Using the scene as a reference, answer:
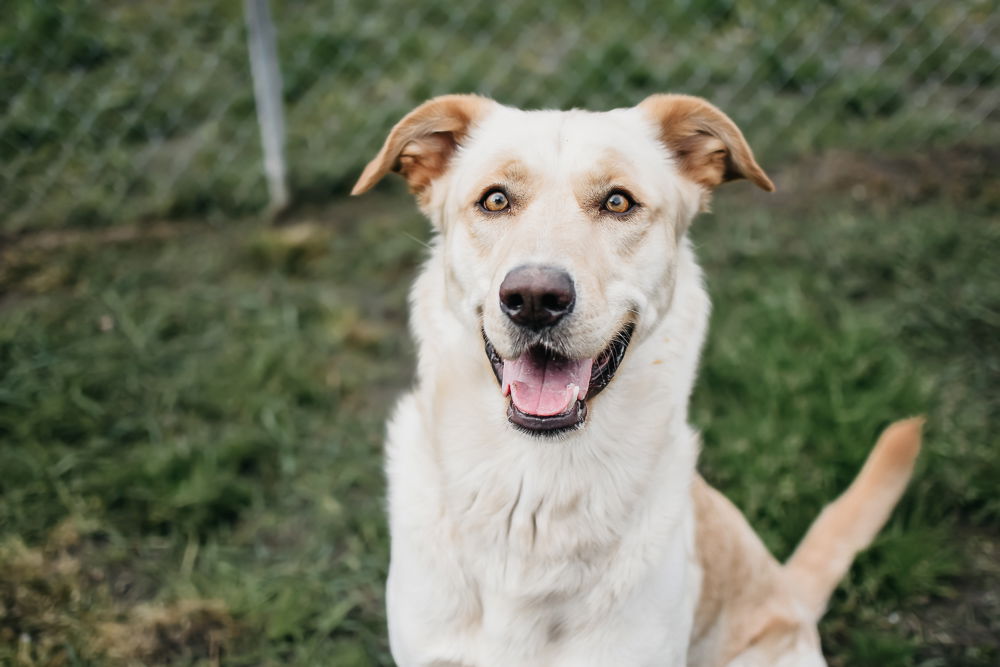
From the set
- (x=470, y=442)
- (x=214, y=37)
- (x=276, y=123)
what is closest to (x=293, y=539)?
(x=470, y=442)

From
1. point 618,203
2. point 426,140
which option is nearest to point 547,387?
point 618,203

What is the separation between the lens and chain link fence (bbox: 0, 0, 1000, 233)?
428cm

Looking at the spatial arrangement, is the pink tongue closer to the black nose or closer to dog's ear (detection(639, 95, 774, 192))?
the black nose

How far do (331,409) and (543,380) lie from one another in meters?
1.73

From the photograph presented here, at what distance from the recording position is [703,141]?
7.22 feet

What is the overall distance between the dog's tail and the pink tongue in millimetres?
1047

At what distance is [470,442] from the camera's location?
2.00 metres

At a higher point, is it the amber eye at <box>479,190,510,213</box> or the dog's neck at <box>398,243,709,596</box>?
the amber eye at <box>479,190,510,213</box>

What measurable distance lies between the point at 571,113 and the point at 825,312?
2182mm

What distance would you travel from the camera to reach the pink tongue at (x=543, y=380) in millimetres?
1839

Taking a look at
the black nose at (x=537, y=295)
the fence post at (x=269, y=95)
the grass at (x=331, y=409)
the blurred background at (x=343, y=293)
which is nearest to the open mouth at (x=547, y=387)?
the black nose at (x=537, y=295)

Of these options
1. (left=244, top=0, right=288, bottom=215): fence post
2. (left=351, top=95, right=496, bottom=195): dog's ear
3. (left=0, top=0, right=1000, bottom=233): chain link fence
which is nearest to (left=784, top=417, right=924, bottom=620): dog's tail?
(left=351, top=95, right=496, bottom=195): dog's ear

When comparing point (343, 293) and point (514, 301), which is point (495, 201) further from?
point (343, 293)

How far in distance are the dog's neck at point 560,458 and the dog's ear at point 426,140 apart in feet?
1.08
